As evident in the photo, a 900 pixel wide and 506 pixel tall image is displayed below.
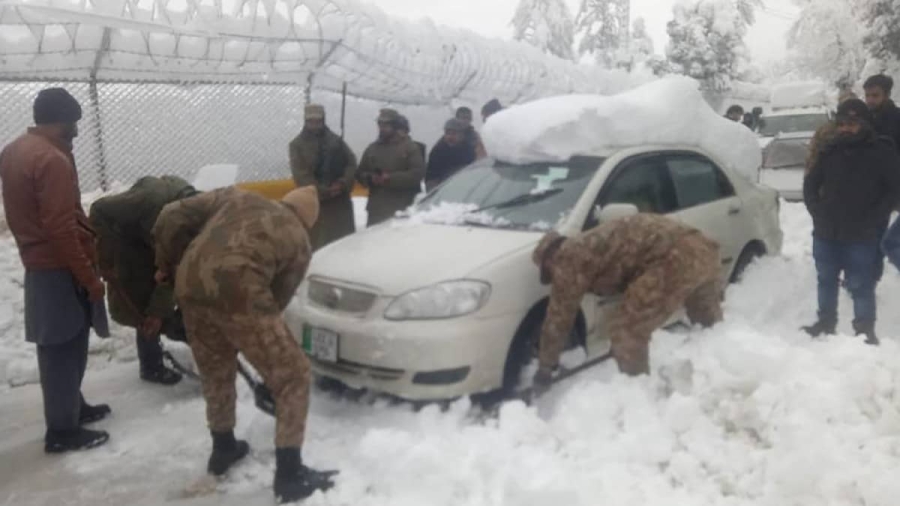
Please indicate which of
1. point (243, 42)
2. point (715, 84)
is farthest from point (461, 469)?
point (715, 84)

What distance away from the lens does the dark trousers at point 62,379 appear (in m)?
4.30

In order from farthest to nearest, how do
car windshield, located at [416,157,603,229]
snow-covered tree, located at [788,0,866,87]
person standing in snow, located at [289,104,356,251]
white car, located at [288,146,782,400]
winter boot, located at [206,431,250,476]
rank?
snow-covered tree, located at [788,0,866,87] → person standing in snow, located at [289,104,356,251] → car windshield, located at [416,157,603,229] → white car, located at [288,146,782,400] → winter boot, located at [206,431,250,476]

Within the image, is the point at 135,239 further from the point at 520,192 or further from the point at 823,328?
the point at 823,328

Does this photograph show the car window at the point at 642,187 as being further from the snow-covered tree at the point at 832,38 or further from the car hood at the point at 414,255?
the snow-covered tree at the point at 832,38

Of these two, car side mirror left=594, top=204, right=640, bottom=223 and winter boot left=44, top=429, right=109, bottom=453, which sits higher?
car side mirror left=594, top=204, right=640, bottom=223

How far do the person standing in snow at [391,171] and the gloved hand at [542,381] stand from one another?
10.1 feet

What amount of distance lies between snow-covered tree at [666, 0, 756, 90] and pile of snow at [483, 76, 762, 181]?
3121 cm

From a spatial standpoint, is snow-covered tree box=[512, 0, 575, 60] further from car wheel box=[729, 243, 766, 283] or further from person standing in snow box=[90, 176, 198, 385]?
person standing in snow box=[90, 176, 198, 385]

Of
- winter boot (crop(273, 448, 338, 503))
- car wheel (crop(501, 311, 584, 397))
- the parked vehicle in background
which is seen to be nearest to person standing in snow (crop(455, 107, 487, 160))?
car wheel (crop(501, 311, 584, 397))

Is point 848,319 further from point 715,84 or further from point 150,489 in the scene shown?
point 715,84

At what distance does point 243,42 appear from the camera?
9.24 m

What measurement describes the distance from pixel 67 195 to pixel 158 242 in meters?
0.66

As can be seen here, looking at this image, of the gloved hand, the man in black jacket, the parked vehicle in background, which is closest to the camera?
the gloved hand

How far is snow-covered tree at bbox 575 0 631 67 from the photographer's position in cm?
4619
